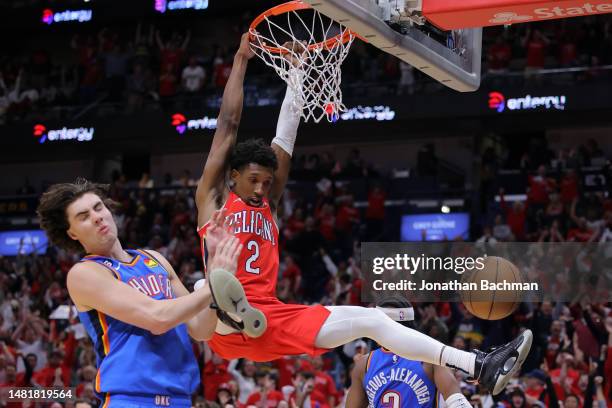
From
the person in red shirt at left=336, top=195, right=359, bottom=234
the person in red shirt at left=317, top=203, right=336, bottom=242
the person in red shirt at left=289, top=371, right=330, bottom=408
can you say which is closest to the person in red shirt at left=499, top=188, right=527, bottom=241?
the person in red shirt at left=336, top=195, right=359, bottom=234

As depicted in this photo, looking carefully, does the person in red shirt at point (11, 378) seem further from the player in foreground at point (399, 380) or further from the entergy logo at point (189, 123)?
the player in foreground at point (399, 380)

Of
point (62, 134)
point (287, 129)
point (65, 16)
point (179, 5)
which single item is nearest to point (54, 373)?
point (287, 129)

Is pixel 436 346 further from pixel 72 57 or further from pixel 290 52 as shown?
pixel 72 57

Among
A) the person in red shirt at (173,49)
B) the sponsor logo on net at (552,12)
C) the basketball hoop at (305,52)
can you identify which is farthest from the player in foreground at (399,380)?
the person in red shirt at (173,49)

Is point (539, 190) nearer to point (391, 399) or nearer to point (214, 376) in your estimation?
point (214, 376)

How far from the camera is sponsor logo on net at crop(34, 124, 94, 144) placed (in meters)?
20.0

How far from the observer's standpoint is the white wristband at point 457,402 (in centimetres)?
592

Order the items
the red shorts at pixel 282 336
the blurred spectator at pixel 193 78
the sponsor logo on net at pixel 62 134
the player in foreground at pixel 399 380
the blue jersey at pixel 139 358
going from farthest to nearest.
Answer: the sponsor logo on net at pixel 62 134
the blurred spectator at pixel 193 78
the player in foreground at pixel 399 380
the red shorts at pixel 282 336
the blue jersey at pixel 139 358

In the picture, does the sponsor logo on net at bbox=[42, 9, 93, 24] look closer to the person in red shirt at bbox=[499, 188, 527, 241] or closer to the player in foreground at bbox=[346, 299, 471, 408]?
the person in red shirt at bbox=[499, 188, 527, 241]

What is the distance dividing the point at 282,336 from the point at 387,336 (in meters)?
0.57

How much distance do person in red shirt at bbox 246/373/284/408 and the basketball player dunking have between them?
514 cm

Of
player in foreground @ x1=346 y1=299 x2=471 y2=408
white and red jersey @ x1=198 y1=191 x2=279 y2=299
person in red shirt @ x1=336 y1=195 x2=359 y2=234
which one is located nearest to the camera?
white and red jersey @ x1=198 y1=191 x2=279 y2=299

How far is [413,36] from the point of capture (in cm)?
546

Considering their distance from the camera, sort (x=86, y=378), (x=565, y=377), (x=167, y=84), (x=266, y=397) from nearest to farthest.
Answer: (x=565, y=377) < (x=266, y=397) < (x=86, y=378) < (x=167, y=84)
